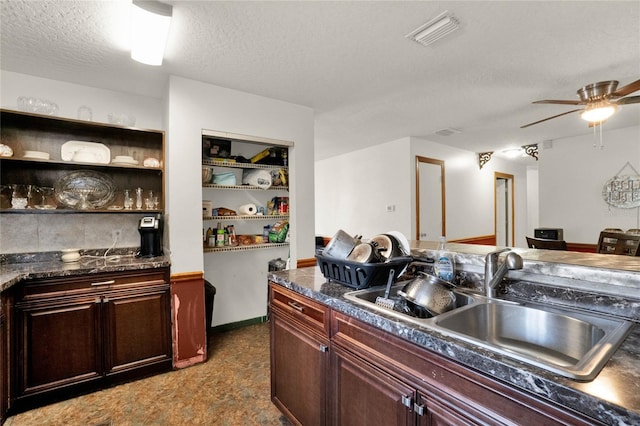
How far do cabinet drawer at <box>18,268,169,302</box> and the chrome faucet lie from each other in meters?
2.24

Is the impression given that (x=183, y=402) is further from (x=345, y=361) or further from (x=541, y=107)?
(x=541, y=107)

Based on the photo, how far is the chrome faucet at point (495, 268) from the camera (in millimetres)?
1239

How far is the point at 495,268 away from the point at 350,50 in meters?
1.70

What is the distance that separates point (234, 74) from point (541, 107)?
324 cm

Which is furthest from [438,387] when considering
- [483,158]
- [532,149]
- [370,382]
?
[483,158]

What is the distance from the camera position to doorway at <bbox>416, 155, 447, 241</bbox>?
4.64 metres

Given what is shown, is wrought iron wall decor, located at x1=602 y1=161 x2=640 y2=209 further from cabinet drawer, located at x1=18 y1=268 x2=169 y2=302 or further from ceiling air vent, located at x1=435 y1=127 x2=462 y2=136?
cabinet drawer, located at x1=18 y1=268 x2=169 y2=302

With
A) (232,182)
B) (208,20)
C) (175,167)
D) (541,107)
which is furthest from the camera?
(541,107)

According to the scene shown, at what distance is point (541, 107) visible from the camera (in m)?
3.29

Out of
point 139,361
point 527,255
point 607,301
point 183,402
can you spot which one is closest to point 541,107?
point 527,255

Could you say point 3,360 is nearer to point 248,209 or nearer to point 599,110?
point 248,209

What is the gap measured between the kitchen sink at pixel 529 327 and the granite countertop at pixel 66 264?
179 cm

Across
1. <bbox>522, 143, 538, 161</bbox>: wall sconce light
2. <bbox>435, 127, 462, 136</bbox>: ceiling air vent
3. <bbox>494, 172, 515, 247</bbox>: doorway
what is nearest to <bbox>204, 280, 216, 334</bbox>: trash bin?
<bbox>435, 127, 462, 136</bbox>: ceiling air vent

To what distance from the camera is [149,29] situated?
1.77 m
